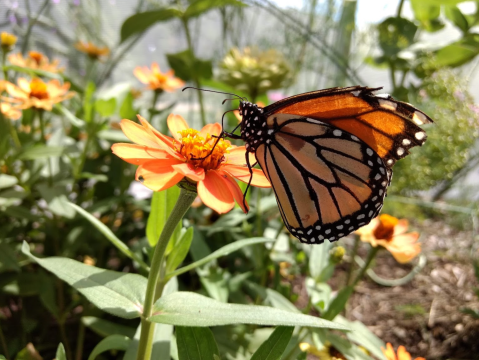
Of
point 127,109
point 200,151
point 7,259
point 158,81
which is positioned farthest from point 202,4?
point 7,259

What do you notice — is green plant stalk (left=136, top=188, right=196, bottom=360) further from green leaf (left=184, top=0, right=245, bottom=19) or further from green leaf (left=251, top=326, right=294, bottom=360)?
green leaf (left=184, top=0, right=245, bottom=19)

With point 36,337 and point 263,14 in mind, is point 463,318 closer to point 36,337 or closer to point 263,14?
point 36,337

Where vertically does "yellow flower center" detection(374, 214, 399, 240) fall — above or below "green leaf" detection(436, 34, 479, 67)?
below

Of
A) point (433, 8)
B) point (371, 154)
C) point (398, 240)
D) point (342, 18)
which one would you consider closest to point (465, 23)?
point (433, 8)

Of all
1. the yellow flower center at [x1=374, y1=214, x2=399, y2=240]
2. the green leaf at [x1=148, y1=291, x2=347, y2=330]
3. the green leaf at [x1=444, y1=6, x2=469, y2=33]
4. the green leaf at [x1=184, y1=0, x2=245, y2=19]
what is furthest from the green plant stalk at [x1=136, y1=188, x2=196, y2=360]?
the green leaf at [x1=444, y1=6, x2=469, y2=33]

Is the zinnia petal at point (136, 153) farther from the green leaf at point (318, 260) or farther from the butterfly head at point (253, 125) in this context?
the green leaf at point (318, 260)

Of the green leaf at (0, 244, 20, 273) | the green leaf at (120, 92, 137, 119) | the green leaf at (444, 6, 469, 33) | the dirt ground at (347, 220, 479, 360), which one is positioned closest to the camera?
A: the green leaf at (0, 244, 20, 273)
